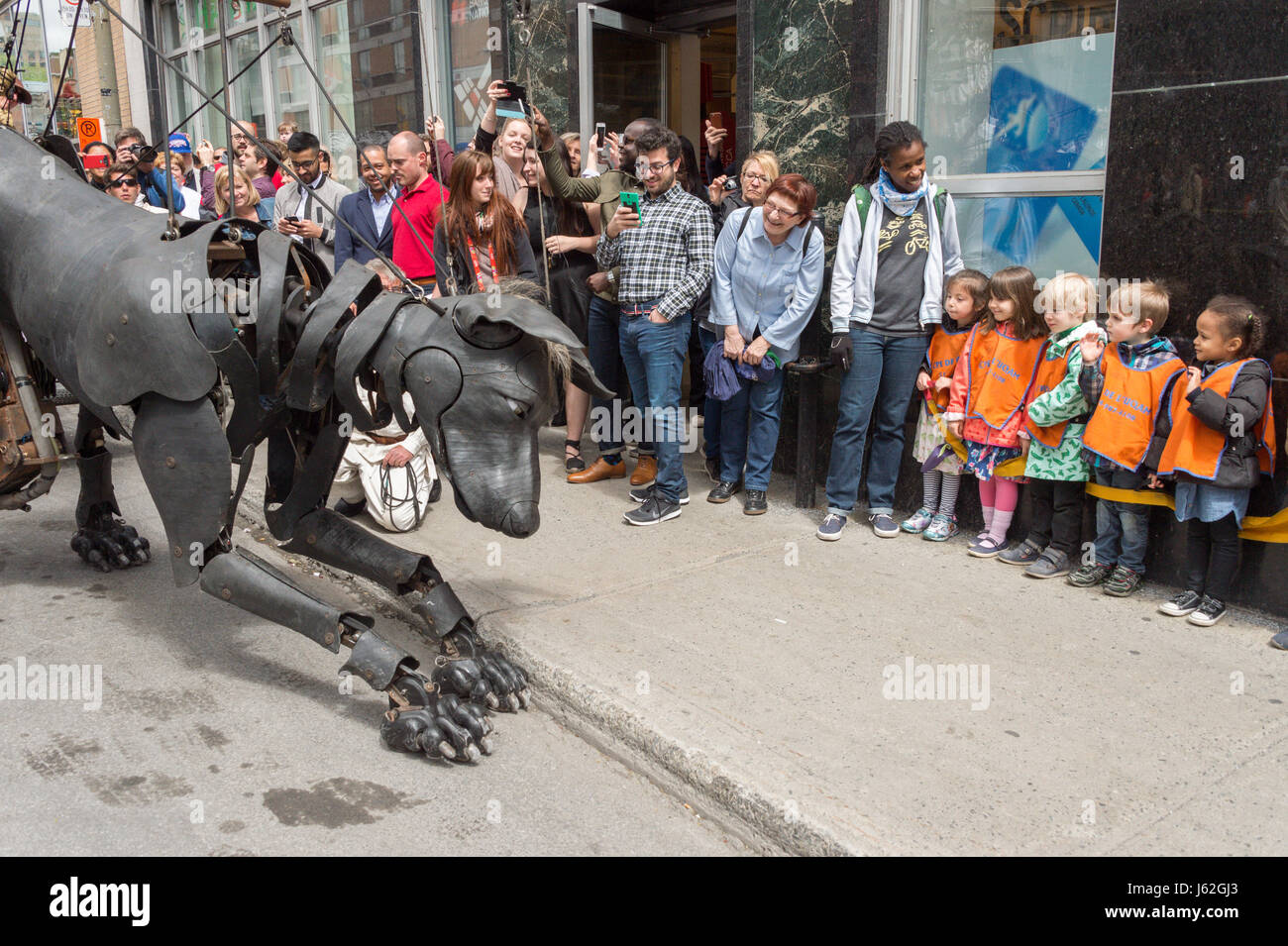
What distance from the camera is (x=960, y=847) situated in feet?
9.27

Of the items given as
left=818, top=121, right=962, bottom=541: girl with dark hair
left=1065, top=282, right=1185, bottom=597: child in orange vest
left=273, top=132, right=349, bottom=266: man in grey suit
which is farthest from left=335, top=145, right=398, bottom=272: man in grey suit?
left=1065, top=282, right=1185, bottom=597: child in orange vest

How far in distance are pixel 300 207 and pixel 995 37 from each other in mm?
4973

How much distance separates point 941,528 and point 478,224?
313cm

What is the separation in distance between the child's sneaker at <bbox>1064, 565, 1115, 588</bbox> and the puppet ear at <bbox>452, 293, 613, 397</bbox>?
2637 mm

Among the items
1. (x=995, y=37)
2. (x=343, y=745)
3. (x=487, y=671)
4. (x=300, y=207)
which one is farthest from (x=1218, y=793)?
(x=300, y=207)

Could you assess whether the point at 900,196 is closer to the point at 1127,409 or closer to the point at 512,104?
the point at 1127,409

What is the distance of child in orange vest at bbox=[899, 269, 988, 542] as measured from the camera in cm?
525

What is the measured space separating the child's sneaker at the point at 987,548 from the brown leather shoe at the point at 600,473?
7.78 feet

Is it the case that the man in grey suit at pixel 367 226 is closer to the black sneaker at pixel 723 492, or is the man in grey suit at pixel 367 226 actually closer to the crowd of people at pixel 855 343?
the crowd of people at pixel 855 343

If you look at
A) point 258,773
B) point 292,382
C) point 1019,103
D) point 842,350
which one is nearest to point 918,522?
point 842,350

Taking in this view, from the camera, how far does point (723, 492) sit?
608cm

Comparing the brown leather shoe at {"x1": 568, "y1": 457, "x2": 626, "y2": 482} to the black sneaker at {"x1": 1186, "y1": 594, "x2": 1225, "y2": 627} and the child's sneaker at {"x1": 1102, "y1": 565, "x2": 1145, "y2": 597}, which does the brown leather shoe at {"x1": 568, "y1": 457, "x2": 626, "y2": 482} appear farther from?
the black sneaker at {"x1": 1186, "y1": 594, "x2": 1225, "y2": 627}

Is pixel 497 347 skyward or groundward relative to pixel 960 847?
skyward

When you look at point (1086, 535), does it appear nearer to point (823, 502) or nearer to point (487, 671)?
point (823, 502)
